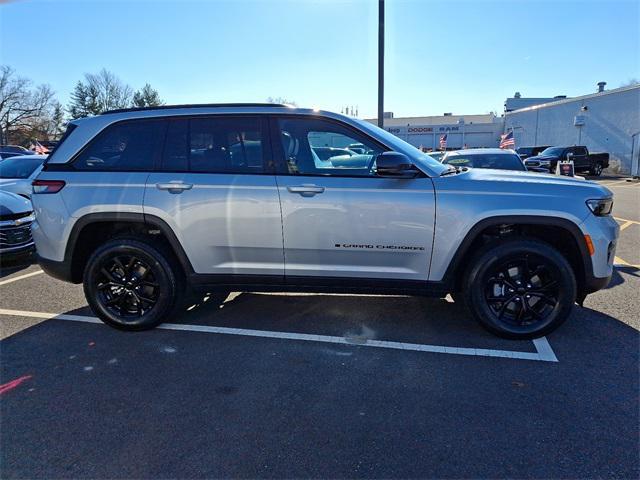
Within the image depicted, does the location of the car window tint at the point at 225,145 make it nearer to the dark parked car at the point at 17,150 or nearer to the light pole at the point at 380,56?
the light pole at the point at 380,56

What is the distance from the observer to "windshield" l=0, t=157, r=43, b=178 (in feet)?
30.1

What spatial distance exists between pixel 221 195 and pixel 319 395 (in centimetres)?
183

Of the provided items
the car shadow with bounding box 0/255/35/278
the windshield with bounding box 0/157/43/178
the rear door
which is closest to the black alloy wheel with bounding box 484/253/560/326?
the rear door

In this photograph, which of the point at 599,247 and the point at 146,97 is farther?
the point at 146,97

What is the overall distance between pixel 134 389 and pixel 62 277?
169 centimetres

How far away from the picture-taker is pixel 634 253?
6.70 m

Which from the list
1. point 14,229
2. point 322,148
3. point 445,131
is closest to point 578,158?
point 322,148

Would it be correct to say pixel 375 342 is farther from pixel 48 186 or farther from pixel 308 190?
pixel 48 186

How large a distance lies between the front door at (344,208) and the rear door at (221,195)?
0.51 ft

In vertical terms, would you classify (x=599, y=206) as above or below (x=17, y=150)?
below

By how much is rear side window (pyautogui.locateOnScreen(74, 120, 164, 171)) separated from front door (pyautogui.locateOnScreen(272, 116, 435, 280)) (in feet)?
3.87

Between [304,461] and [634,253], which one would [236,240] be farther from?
[634,253]

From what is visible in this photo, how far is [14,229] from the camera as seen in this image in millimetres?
6508

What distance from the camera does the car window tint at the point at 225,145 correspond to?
3748 millimetres
